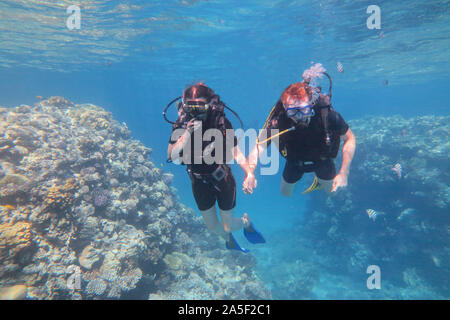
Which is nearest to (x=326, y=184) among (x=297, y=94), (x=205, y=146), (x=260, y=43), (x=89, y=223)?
(x=297, y=94)

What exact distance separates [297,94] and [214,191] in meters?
2.37

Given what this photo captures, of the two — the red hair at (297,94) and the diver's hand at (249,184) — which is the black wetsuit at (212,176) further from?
the red hair at (297,94)

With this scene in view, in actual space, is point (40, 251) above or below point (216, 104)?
below

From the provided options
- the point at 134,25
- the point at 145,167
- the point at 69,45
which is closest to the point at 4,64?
the point at 69,45

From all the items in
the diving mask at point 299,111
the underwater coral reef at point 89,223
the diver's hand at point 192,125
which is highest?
the diving mask at point 299,111

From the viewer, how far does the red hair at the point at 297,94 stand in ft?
11.8

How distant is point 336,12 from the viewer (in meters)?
17.3

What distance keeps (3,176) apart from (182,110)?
277 inches

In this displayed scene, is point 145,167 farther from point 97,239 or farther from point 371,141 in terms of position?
point 371,141

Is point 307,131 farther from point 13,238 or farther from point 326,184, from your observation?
point 13,238

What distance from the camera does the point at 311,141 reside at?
13.9 ft

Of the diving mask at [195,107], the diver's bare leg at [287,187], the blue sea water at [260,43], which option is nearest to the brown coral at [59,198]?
the diving mask at [195,107]

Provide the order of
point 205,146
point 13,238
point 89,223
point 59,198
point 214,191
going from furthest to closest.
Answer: point 89,223 → point 59,198 → point 13,238 → point 214,191 → point 205,146

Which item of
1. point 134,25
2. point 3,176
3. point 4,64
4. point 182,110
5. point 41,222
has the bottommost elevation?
point 41,222
